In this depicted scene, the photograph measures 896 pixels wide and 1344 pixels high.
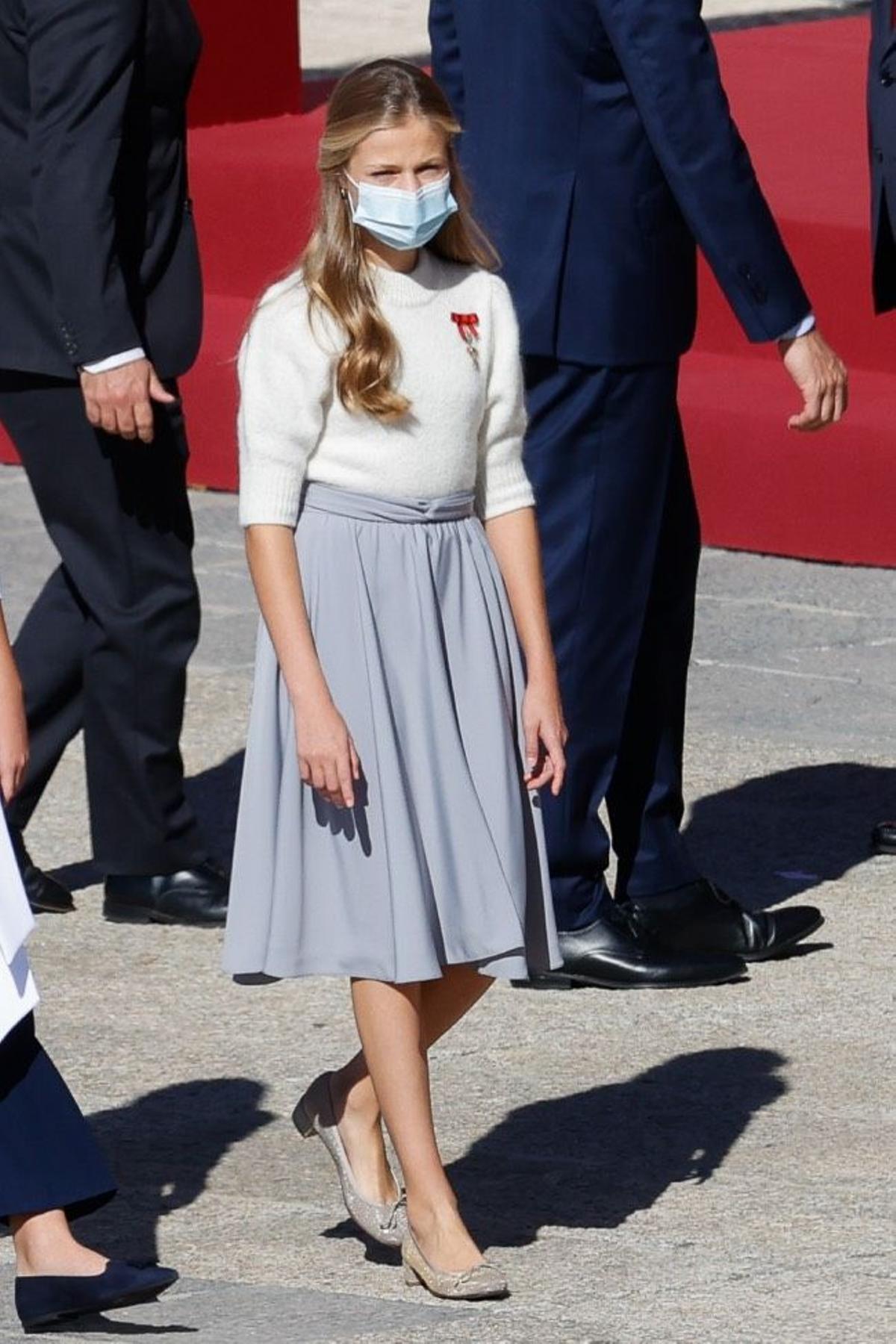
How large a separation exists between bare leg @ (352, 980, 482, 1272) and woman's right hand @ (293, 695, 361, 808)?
27 centimetres

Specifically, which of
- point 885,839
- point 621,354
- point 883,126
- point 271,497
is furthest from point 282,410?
point 885,839

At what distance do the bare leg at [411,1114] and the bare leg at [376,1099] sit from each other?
152 mm

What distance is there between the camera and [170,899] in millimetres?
5773

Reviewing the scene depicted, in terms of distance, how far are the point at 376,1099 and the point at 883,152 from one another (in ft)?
8.02

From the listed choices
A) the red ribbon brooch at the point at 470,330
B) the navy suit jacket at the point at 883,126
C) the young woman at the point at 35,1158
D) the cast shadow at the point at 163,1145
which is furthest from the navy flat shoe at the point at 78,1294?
the navy suit jacket at the point at 883,126

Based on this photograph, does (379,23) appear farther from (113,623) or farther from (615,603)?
(615,603)

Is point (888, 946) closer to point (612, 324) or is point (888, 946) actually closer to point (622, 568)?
point (622, 568)

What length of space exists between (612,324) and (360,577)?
4.34 feet

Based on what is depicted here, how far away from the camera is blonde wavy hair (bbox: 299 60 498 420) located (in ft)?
13.1

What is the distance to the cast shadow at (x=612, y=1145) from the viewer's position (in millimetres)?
4363

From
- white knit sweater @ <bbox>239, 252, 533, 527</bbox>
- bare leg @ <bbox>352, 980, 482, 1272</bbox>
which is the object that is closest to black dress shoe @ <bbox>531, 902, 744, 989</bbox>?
bare leg @ <bbox>352, 980, 482, 1272</bbox>

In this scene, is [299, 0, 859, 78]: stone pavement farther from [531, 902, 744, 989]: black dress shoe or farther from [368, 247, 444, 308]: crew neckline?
[368, 247, 444, 308]: crew neckline

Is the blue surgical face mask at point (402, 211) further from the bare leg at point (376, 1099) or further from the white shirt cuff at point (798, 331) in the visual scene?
the white shirt cuff at point (798, 331)

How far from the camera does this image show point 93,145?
17.4 ft
